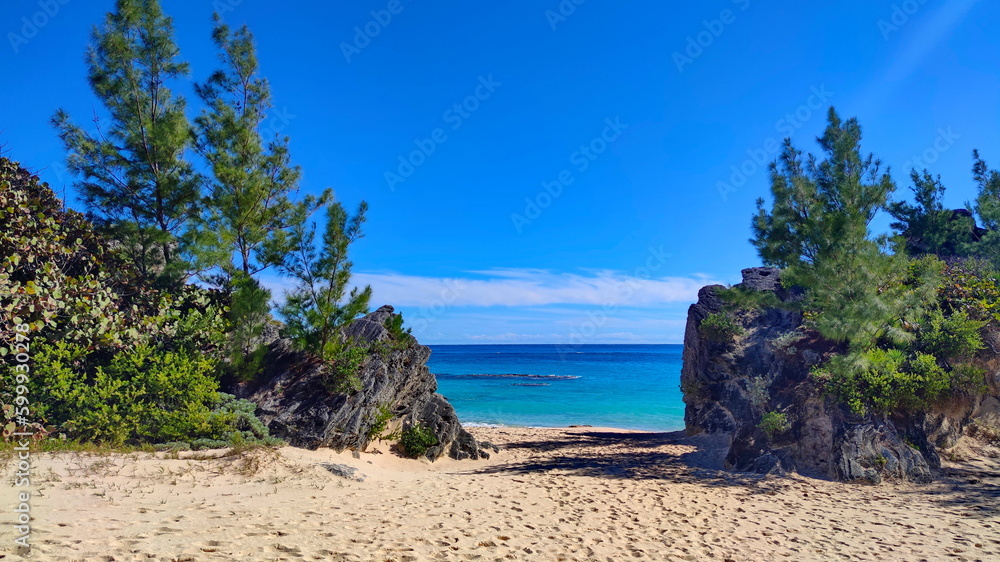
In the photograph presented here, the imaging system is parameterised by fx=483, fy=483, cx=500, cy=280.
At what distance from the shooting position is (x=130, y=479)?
8141mm

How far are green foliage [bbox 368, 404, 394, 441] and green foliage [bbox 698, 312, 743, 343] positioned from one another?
1275cm

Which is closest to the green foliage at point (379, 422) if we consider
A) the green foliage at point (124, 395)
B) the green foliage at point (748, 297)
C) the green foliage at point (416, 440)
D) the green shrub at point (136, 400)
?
the green foliage at point (416, 440)

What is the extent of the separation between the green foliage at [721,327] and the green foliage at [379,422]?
502 inches

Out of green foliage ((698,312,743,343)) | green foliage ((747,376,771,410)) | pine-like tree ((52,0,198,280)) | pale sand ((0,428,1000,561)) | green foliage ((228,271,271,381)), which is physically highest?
pine-like tree ((52,0,198,280))

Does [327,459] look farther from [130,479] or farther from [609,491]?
[609,491]

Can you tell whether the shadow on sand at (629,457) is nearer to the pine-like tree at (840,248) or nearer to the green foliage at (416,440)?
the green foliage at (416,440)

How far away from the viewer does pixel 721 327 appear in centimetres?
1902

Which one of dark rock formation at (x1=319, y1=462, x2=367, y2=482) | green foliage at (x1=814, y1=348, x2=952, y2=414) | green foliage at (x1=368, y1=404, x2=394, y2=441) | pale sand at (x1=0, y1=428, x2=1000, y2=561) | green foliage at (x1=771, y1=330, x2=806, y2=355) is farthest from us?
green foliage at (x1=771, y1=330, x2=806, y2=355)

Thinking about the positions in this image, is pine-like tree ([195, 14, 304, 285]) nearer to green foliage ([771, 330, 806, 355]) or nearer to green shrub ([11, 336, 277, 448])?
green shrub ([11, 336, 277, 448])

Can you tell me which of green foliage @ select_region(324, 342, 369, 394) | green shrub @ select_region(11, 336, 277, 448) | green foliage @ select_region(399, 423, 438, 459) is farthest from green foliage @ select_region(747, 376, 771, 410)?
green shrub @ select_region(11, 336, 277, 448)

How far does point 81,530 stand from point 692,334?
20815mm

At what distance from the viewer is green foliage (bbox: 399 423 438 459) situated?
1421 cm

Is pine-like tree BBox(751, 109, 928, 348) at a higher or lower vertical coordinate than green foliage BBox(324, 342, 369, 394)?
higher

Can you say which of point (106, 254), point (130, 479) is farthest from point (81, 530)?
point (106, 254)
